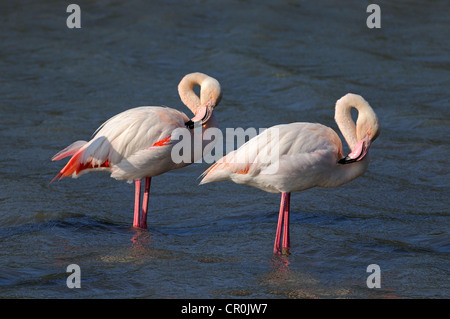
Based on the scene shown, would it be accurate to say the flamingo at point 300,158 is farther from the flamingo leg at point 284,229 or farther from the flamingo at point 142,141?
the flamingo at point 142,141

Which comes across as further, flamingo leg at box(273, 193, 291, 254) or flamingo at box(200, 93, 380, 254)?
flamingo leg at box(273, 193, 291, 254)

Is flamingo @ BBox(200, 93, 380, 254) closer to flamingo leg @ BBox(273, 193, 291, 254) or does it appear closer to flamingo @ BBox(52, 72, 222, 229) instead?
flamingo leg @ BBox(273, 193, 291, 254)

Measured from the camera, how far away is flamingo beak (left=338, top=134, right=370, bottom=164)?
5.46m

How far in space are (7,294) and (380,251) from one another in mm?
2759

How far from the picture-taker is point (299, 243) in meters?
5.86

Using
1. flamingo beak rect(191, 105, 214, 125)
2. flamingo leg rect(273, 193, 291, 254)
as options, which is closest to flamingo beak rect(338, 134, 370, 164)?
flamingo leg rect(273, 193, 291, 254)

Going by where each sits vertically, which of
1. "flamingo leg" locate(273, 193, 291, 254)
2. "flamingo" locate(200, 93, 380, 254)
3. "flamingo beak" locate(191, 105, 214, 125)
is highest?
"flamingo beak" locate(191, 105, 214, 125)

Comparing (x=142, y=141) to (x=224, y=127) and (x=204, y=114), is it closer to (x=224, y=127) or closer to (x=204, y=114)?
(x=204, y=114)

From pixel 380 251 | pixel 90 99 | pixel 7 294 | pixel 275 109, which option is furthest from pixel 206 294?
pixel 90 99

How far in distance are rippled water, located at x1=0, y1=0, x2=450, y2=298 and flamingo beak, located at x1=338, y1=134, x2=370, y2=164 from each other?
71cm

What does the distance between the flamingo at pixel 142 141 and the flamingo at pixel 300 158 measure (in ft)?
1.81

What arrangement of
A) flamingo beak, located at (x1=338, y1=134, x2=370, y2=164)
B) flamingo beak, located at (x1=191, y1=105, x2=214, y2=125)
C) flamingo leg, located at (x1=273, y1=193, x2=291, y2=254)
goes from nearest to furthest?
flamingo beak, located at (x1=338, y1=134, x2=370, y2=164) → flamingo leg, located at (x1=273, y1=193, x2=291, y2=254) → flamingo beak, located at (x1=191, y1=105, x2=214, y2=125)

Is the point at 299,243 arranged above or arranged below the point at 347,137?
below
